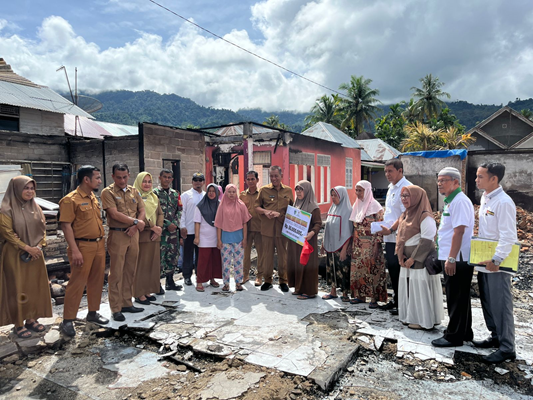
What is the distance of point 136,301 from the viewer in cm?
468

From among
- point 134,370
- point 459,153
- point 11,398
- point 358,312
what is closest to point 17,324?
point 11,398

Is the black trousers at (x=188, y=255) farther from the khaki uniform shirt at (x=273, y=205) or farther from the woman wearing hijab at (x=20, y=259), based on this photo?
the woman wearing hijab at (x=20, y=259)

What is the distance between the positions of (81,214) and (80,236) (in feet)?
0.76

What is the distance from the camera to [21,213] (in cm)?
359

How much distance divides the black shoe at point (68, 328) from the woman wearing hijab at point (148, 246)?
923 millimetres

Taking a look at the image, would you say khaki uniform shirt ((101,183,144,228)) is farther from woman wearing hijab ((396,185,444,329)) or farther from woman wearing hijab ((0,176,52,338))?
woman wearing hijab ((396,185,444,329))

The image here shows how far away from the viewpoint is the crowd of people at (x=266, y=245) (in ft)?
10.7

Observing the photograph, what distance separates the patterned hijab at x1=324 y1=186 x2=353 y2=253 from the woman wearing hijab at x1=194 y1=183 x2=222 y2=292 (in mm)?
1673

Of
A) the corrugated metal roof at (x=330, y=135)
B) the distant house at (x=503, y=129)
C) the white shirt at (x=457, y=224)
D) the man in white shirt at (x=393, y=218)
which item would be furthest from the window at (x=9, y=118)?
the distant house at (x=503, y=129)

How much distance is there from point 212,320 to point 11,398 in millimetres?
1905

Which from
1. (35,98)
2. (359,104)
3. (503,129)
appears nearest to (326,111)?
(359,104)

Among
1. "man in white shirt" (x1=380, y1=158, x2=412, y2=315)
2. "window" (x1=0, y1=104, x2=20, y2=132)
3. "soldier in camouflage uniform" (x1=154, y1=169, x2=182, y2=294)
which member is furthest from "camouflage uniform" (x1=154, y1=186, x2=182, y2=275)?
"window" (x1=0, y1=104, x2=20, y2=132)

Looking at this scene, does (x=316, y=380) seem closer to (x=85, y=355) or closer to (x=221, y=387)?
(x=221, y=387)

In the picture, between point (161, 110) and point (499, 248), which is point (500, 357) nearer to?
point (499, 248)
